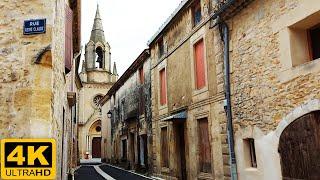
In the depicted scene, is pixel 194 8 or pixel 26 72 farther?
pixel 194 8

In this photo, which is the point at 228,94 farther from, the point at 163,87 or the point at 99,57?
the point at 99,57

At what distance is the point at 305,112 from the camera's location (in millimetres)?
6430

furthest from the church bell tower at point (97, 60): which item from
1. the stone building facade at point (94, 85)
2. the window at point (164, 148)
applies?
the window at point (164, 148)

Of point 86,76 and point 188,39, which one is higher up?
point 86,76

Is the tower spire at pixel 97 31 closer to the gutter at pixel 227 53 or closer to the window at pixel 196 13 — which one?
the window at pixel 196 13

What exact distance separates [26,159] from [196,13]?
978cm

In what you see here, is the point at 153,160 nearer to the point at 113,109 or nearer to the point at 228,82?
the point at 228,82

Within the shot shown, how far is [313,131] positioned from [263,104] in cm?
158

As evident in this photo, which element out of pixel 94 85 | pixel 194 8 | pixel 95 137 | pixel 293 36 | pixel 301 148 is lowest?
pixel 301 148

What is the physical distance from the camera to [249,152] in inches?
332

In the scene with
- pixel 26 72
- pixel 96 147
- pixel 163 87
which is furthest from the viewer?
pixel 96 147

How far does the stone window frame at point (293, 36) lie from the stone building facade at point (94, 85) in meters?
31.9

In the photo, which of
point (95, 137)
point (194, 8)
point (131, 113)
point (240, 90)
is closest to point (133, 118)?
point (131, 113)

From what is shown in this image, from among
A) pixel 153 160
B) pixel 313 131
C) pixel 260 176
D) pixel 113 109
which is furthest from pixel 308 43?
pixel 113 109
